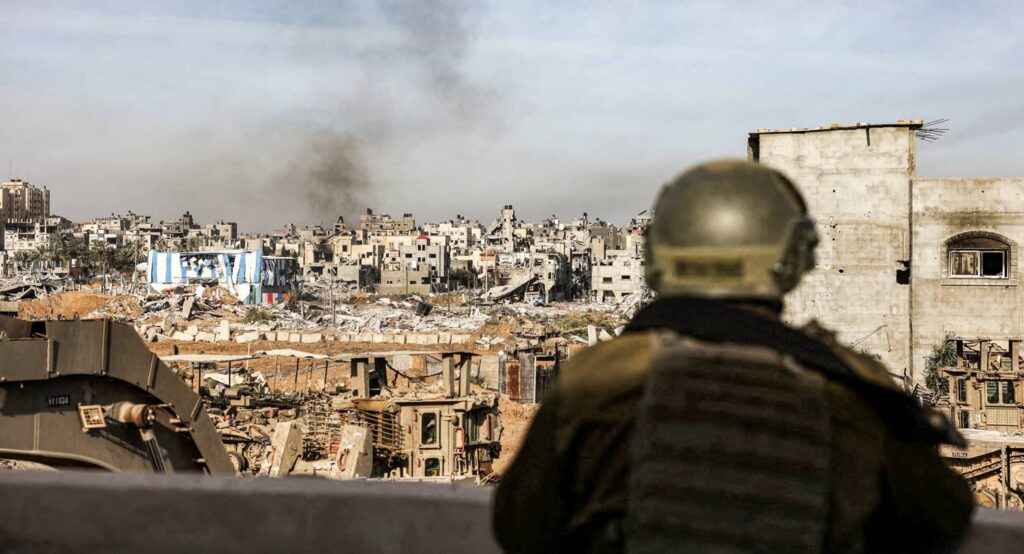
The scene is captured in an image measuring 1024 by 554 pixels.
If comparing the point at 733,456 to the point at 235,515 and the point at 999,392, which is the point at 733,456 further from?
the point at 999,392

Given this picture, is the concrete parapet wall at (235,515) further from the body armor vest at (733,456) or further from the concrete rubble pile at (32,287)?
the concrete rubble pile at (32,287)

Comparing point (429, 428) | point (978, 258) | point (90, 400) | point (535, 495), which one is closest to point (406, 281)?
point (978, 258)

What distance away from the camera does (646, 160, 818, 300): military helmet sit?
1.87 m

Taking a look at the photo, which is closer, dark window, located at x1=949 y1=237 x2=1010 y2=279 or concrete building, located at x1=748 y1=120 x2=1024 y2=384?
concrete building, located at x1=748 y1=120 x2=1024 y2=384

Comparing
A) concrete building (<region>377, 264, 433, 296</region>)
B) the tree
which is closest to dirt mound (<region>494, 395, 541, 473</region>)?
the tree

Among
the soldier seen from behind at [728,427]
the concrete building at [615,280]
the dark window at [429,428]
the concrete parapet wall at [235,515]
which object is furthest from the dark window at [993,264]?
the concrete building at [615,280]

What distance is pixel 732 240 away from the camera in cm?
188

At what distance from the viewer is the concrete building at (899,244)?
3062cm

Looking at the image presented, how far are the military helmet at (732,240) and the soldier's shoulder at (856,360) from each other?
0.12 m

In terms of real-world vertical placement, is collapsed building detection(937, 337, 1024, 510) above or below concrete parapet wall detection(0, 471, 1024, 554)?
below

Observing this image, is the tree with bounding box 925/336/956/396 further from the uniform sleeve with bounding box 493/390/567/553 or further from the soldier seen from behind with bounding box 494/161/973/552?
the uniform sleeve with bounding box 493/390/567/553

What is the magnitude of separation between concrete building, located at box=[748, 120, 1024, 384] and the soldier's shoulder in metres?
30.1

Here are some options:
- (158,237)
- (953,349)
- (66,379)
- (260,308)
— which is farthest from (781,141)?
(158,237)

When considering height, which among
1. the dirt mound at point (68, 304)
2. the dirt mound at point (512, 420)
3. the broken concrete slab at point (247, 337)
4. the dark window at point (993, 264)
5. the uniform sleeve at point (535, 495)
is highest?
the dark window at point (993, 264)
